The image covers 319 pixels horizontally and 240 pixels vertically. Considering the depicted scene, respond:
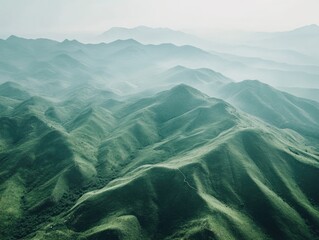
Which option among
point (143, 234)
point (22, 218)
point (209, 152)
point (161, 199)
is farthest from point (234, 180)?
point (22, 218)

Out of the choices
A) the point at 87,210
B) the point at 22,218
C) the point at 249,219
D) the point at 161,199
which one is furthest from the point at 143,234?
the point at 22,218

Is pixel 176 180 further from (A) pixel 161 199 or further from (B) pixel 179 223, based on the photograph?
(B) pixel 179 223

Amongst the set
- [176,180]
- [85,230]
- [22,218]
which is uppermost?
[176,180]

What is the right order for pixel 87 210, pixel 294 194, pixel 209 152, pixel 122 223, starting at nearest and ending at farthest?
pixel 122 223 → pixel 87 210 → pixel 294 194 → pixel 209 152

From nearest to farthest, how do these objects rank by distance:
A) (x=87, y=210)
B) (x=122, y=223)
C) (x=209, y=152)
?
1. (x=122, y=223)
2. (x=87, y=210)
3. (x=209, y=152)

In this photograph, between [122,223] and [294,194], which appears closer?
[122,223]

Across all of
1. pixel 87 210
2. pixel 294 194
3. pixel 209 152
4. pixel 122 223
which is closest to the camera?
pixel 122 223

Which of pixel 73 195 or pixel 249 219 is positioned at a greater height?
pixel 249 219

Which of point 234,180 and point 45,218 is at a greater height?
point 234,180

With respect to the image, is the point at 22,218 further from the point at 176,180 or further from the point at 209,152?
the point at 209,152
